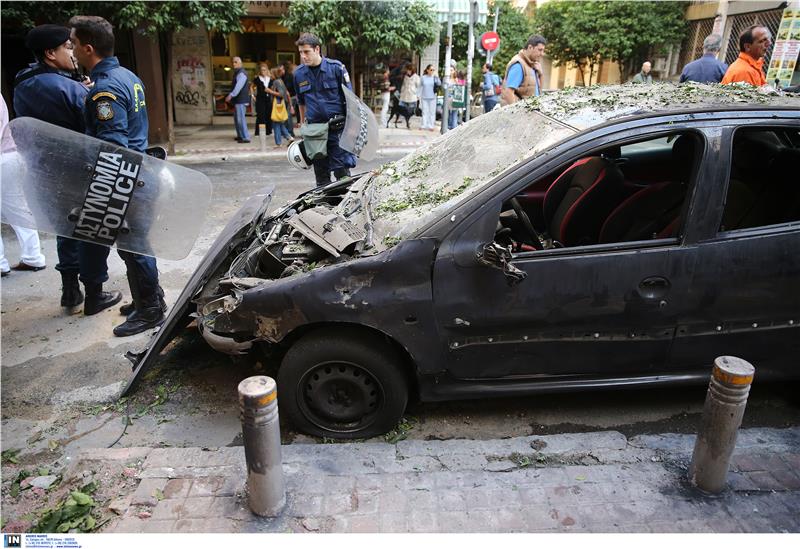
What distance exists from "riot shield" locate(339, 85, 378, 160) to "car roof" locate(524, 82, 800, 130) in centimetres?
297

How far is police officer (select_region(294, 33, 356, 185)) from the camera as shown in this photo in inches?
246

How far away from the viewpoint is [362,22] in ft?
46.2

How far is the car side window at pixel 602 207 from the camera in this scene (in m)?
3.17

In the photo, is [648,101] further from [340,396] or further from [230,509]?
[230,509]

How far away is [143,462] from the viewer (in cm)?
284

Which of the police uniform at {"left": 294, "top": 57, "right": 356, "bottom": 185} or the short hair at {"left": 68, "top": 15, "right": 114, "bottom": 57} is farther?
the police uniform at {"left": 294, "top": 57, "right": 356, "bottom": 185}

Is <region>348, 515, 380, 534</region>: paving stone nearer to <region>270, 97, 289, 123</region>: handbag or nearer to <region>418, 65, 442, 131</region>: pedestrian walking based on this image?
<region>270, 97, 289, 123</region>: handbag

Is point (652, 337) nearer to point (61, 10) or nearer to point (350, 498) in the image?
point (350, 498)

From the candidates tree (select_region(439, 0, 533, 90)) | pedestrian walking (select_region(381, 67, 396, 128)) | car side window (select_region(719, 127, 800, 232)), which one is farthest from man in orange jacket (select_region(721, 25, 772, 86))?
tree (select_region(439, 0, 533, 90))

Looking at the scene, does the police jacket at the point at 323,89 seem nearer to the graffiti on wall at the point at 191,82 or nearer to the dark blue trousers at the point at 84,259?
the dark blue trousers at the point at 84,259

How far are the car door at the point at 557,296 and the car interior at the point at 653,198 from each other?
0.23 meters

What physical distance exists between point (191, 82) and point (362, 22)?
7565 millimetres

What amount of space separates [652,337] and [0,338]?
15.3 feet

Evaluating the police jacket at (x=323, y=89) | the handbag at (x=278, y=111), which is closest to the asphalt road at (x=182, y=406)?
the police jacket at (x=323, y=89)
